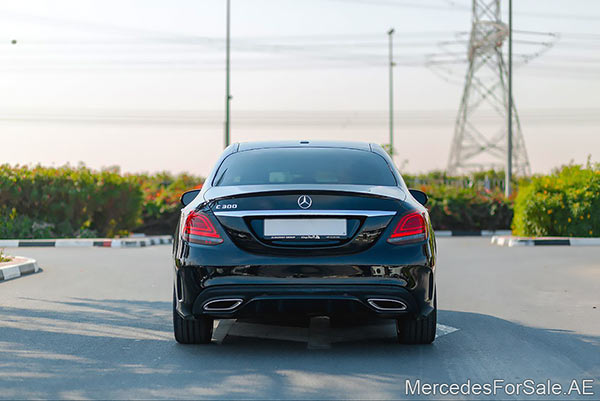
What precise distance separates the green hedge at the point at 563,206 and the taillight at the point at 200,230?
55.6 feet

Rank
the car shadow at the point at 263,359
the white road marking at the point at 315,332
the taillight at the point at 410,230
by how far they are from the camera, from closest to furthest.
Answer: the car shadow at the point at 263,359, the taillight at the point at 410,230, the white road marking at the point at 315,332

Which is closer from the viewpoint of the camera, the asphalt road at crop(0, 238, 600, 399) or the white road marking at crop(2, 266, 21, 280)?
the asphalt road at crop(0, 238, 600, 399)

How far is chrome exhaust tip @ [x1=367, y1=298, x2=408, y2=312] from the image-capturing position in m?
5.49

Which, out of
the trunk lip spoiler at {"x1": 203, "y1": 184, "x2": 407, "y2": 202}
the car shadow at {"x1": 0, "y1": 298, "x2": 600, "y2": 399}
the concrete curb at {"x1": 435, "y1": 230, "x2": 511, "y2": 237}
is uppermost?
the trunk lip spoiler at {"x1": 203, "y1": 184, "x2": 407, "y2": 202}

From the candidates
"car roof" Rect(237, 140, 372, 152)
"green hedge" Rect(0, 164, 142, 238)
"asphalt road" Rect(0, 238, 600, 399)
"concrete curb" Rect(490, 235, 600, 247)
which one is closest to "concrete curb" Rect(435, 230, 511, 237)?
"concrete curb" Rect(490, 235, 600, 247)

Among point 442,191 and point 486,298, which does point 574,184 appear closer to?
point 442,191

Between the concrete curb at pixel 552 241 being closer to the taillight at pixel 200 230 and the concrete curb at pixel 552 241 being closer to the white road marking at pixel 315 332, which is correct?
the white road marking at pixel 315 332

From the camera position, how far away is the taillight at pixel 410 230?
5.57 m

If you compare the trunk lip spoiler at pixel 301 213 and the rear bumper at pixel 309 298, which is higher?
→ the trunk lip spoiler at pixel 301 213

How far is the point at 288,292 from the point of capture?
214 inches

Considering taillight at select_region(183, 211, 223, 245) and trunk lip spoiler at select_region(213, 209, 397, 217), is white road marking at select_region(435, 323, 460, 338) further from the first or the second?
taillight at select_region(183, 211, 223, 245)

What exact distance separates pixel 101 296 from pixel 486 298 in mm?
4332

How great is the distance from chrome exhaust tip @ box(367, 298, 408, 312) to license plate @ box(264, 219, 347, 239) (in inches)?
19.2

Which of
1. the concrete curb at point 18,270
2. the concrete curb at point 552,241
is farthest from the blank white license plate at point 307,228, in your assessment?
the concrete curb at point 552,241
